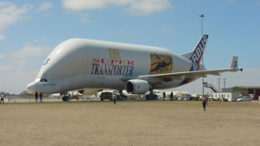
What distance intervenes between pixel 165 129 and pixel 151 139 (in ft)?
9.52

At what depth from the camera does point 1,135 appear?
12789 millimetres

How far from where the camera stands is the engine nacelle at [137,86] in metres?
46.9

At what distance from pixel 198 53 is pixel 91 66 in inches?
1001

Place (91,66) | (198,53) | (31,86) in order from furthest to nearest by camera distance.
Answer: (198,53), (91,66), (31,86)

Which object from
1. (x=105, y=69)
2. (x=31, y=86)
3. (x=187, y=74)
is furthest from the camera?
(x=187, y=74)

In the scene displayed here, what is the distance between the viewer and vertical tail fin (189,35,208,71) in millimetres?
63281

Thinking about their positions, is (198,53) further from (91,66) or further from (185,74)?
(91,66)

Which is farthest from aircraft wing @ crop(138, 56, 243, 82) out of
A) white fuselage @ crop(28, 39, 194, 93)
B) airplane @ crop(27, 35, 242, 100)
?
white fuselage @ crop(28, 39, 194, 93)

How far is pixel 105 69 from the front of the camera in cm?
4738

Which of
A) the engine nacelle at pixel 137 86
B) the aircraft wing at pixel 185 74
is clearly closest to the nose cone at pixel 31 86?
the engine nacelle at pixel 137 86

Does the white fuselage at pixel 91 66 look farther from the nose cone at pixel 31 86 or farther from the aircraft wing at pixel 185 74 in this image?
the aircraft wing at pixel 185 74

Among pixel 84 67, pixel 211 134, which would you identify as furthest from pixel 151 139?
pixel 84 67

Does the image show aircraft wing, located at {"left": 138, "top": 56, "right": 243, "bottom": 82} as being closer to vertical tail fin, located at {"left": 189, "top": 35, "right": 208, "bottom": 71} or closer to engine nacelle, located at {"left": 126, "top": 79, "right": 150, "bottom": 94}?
engine nacelle, located at {"left": 126, "top": 79, "right": 150, "bottom": 94}

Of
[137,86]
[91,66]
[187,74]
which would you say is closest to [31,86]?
[91,66]
